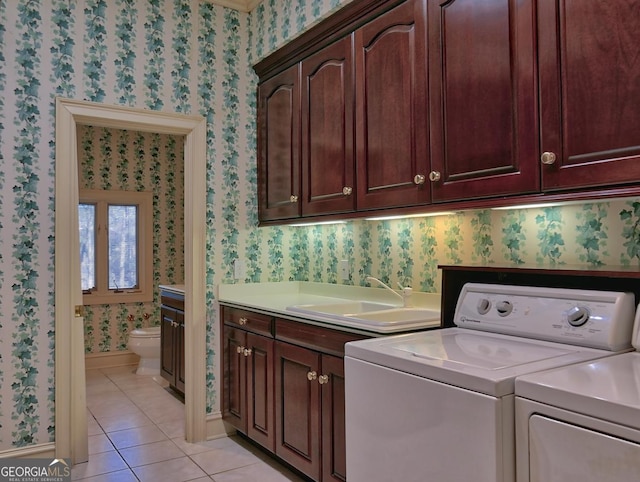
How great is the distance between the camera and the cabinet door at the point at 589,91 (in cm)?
136

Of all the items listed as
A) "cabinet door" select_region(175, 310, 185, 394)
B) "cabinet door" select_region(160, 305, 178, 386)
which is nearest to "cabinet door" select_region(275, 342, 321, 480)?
"cabinet door" select_region(175, 310, 185, 394)

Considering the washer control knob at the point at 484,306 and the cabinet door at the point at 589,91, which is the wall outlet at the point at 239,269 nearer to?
the washer control knob at the point at 484,306

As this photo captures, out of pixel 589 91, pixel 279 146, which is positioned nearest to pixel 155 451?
pixel 279 146

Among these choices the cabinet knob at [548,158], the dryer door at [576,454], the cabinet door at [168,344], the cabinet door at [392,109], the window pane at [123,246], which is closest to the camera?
the dryer door at [576,454]

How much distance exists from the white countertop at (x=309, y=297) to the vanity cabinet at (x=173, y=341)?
74 centimetres

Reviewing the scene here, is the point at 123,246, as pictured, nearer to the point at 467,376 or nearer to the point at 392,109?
the point at 392,109

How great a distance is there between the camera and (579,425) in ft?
3.29

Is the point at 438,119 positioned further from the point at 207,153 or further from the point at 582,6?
the point at 207,153

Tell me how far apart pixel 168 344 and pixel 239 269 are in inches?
49.2

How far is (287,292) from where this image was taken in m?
3.42

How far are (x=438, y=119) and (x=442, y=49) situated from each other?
0.27 metres

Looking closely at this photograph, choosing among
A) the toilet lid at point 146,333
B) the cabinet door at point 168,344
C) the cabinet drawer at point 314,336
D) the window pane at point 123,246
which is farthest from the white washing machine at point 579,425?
the window pane at point 123,246

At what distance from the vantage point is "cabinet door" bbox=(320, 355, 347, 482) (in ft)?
6.90

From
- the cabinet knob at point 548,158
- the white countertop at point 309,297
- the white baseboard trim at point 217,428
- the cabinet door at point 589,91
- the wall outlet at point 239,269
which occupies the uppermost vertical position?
the cabinet door at point 589,91
